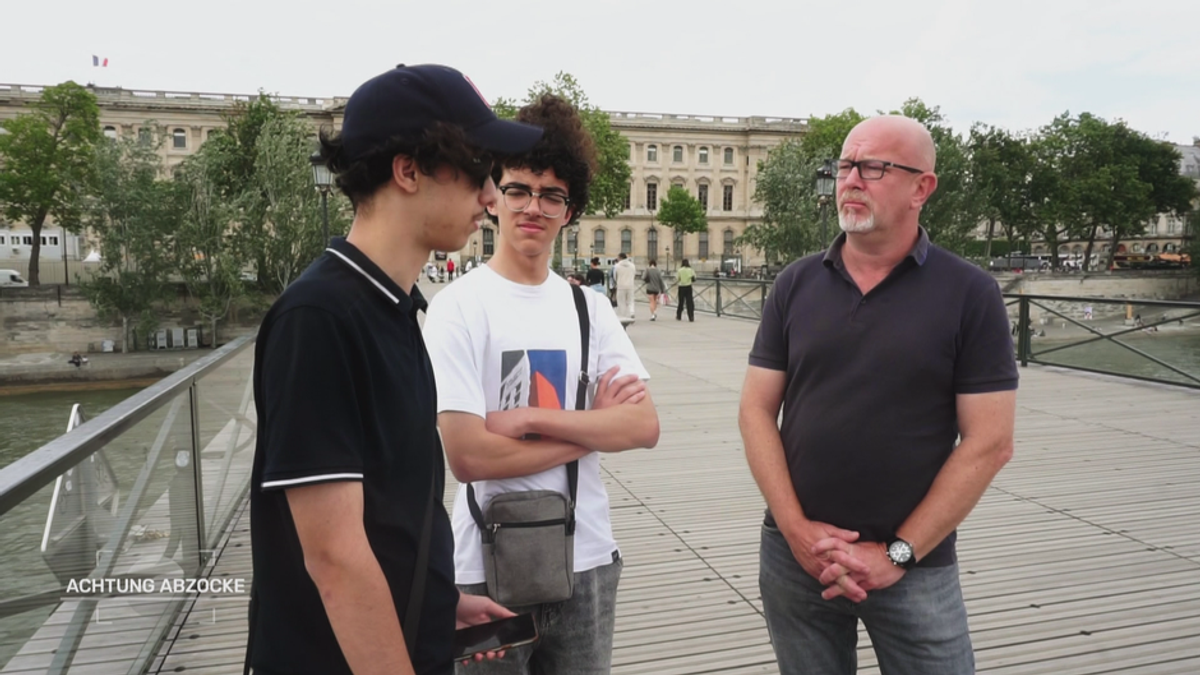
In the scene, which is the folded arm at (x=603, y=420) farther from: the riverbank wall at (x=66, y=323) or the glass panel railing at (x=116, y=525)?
the riverbank wall at (x=66, y=323)

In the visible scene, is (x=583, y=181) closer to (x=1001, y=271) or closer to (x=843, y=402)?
(x=843, y=402)

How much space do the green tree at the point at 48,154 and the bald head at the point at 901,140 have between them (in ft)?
156

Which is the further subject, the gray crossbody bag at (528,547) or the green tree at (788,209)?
the green tree at (788,209)

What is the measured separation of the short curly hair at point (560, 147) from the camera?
2207mm

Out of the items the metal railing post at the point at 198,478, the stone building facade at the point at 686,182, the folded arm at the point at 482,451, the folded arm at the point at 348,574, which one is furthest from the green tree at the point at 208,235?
the stone building facade at the point at 686,182

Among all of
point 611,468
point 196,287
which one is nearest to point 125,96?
point 196,287

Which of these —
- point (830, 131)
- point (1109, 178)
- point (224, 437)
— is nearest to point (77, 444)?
point (224, 437)

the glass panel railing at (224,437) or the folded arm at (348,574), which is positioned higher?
the folded arm at (348,574)

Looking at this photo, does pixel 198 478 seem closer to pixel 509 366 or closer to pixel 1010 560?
pixel 509 366

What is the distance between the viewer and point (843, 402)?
2.17 m

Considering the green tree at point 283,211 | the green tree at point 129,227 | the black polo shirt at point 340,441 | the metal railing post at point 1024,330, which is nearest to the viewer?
the black polo shirt at point 340,441

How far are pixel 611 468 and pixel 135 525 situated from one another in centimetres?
386

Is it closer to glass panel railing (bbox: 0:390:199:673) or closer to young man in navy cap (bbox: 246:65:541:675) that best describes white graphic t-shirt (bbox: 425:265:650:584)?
young man in navy cap (bbox: 246:65:541:675)

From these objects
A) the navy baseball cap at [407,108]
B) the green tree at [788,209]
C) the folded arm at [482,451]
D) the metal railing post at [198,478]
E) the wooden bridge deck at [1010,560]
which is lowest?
the wooden bridge deck at [1010,560]
